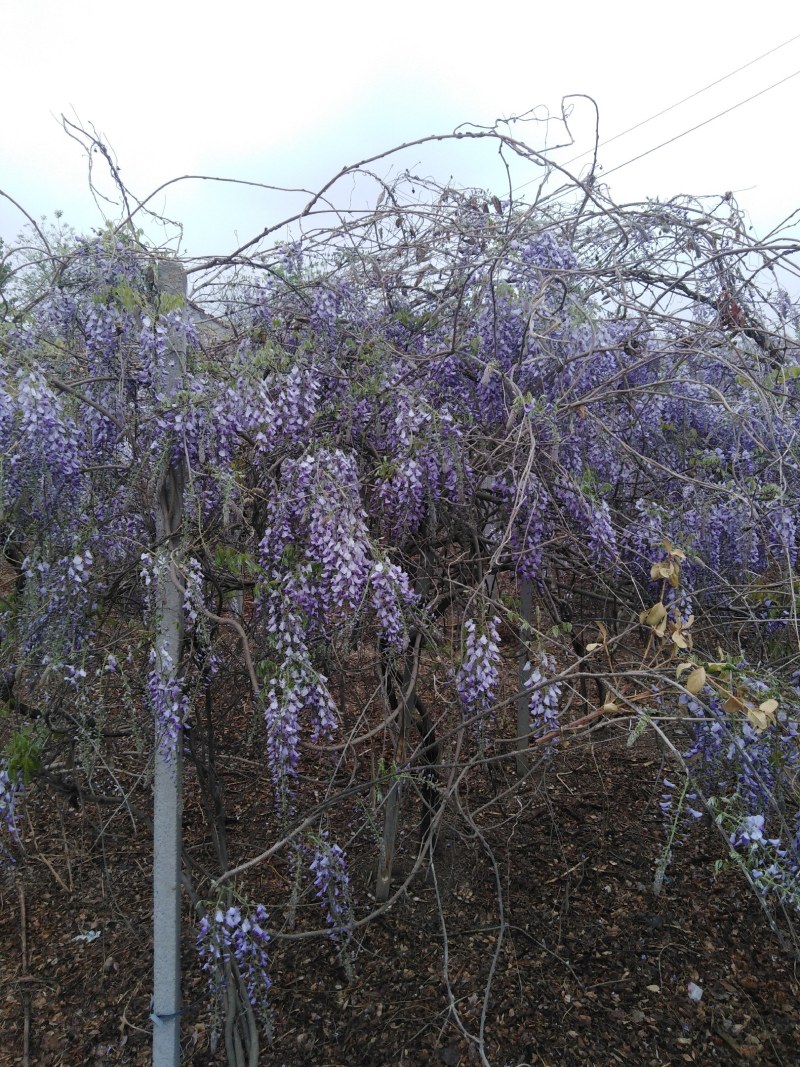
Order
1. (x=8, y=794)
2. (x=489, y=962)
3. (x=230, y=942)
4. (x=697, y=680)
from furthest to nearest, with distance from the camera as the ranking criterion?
1. (x=489, y=962)
2. (x=8, y=794)
3. (x=230, y=942)
4. (x=697, y=680)

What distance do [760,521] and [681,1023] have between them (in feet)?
6.27

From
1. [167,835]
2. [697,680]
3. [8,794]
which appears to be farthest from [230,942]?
[697,680]

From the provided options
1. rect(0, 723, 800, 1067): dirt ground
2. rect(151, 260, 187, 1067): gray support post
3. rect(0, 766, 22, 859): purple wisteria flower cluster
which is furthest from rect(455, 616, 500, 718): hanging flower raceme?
rect(0, 766, 22, 859): purple wisteria flower cluster

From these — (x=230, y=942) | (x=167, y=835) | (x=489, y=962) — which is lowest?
(x=489, y=962)

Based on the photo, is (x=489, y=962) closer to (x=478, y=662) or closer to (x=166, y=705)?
Answer: (x=478, y=662)

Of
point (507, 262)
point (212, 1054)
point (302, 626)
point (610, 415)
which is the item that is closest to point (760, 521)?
point (610, 415)

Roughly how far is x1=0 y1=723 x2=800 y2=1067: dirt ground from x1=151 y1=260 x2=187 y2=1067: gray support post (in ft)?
1.11

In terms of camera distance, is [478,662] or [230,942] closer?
[230,942]

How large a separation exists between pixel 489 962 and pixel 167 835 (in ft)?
5.26

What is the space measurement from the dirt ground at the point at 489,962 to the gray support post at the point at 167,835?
1.11ft

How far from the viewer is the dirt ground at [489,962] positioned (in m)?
2.64

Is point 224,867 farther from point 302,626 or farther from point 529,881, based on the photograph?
point 529,881

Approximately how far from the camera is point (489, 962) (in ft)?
9.62

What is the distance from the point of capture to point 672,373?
316 cm
